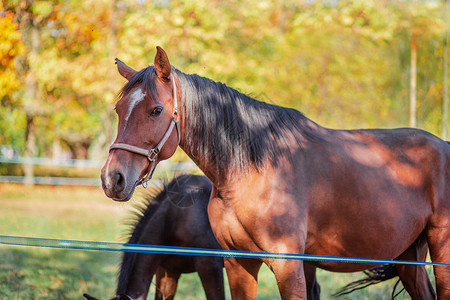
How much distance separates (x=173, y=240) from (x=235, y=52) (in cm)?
1243

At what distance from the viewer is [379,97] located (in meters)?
19.5

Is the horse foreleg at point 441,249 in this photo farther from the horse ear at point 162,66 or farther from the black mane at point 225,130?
the horse ear at point 162,66

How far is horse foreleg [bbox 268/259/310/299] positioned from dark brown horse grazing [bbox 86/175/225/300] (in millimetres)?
1436

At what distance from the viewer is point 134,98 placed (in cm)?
277

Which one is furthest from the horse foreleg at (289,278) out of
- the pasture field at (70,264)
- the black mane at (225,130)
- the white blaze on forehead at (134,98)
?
the pasture field at (70,264)

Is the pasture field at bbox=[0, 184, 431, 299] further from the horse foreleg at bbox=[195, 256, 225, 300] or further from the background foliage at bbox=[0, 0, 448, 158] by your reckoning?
the background foliage at bbox=[0, 0, 448, 158]

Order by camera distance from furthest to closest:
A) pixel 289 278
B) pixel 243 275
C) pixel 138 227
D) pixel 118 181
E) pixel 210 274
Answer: pixel 138 227 < pixel 210 274 < pixel 243 275 < pixel 289 278 < pixel 118 181

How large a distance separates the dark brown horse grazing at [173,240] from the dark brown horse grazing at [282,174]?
1.20m

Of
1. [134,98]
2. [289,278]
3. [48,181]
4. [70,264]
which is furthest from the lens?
[48,181]

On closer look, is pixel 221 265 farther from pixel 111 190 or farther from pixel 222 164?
pixel 111 190

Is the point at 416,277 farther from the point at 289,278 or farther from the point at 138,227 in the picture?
the point at 138,227

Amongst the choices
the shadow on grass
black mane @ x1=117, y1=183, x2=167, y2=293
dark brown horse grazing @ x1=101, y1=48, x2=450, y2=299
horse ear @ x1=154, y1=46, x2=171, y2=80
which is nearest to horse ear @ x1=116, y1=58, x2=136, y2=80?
dark brown horse grazing @ x1=101, y1=48, x2=450, y2=299

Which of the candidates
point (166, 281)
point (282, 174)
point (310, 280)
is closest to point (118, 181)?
Answer: point (282, 174)

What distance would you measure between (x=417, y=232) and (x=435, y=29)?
443 inches
